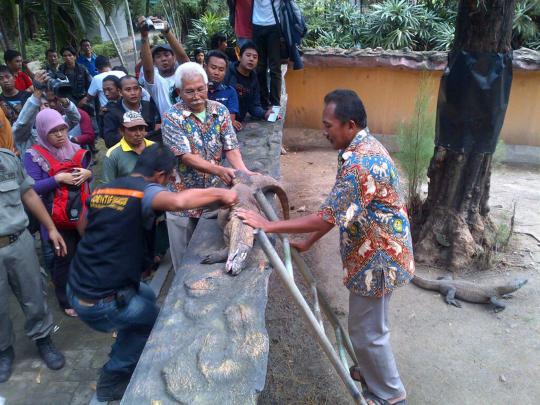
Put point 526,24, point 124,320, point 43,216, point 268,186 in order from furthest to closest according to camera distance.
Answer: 1. point 526,24
2. point 43,216
3. point 268,186
4. point 124,320

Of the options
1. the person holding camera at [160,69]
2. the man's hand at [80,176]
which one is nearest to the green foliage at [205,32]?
the person holding camera at [160,69]

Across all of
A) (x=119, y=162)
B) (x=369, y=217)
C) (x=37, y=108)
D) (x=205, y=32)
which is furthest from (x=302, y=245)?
(x=205, y=32)

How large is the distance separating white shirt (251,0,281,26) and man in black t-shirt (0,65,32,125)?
3.05 meters

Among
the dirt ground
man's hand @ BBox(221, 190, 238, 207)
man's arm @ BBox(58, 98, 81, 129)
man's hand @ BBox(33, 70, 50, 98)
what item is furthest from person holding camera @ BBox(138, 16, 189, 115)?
man's hand @ BBox(221, 190, 238, 207)

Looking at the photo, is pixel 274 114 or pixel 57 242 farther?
pixel 274 114

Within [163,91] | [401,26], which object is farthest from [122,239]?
[401,26]

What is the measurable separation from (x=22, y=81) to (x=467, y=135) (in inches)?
262

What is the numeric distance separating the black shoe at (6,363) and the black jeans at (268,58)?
4037 millimetres

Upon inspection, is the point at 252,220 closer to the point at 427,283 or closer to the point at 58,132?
the point at 58,132

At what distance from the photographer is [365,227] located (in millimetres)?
2492

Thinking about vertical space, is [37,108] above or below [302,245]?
above

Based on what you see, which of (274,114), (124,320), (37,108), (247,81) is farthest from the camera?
(274,114)

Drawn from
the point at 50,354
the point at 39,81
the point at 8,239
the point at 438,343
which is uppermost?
the point at 39,81

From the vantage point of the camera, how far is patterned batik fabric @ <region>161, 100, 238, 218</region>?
321 centimetres
